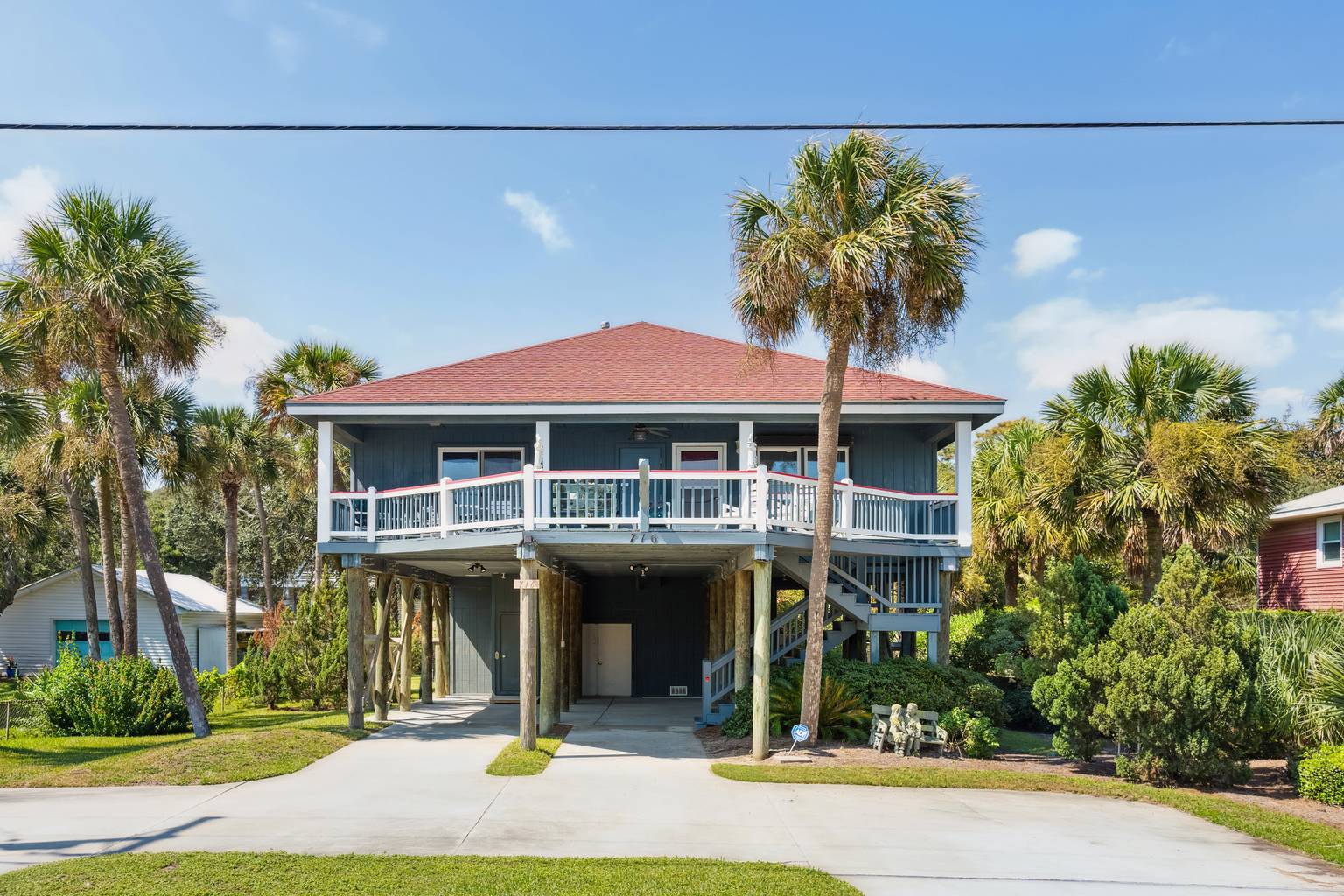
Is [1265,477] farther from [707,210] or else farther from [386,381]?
[386,381]

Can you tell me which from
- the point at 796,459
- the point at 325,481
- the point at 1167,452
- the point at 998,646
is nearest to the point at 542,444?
the point at 325,481

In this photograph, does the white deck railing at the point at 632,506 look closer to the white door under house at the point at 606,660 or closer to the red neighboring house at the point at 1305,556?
the white door under house at the point at 606,660

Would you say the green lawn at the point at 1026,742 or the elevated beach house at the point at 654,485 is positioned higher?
the elevated beach house at the point at 654,485

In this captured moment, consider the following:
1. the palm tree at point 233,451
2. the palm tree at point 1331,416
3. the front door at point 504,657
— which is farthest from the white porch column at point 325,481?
the palm tree at point 1331,416

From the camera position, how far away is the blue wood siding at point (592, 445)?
739 inches

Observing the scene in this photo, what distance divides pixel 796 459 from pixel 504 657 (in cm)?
966

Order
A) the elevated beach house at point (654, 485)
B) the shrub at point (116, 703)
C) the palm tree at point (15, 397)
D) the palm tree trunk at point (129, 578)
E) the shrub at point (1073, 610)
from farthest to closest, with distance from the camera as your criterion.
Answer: the palm tree trunk at point (129, 578), the shrub at point (116, 703), the palm tree at point (15, 397), the elevated beach house at point (654, 485), the shrub at point (1073, 610)

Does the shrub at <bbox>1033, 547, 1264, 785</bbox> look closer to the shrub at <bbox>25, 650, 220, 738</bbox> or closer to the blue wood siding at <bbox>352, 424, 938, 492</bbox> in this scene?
the blue wood siding at <bbox>352, 424, 938, 492</bbox>

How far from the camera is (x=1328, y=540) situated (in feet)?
79.5

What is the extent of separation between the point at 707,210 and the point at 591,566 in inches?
340

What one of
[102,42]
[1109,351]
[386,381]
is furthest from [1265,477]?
[102,42]

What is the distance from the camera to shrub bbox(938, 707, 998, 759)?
1477 cm

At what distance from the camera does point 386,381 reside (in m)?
18.5

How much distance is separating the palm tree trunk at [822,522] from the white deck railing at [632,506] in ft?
2.29
